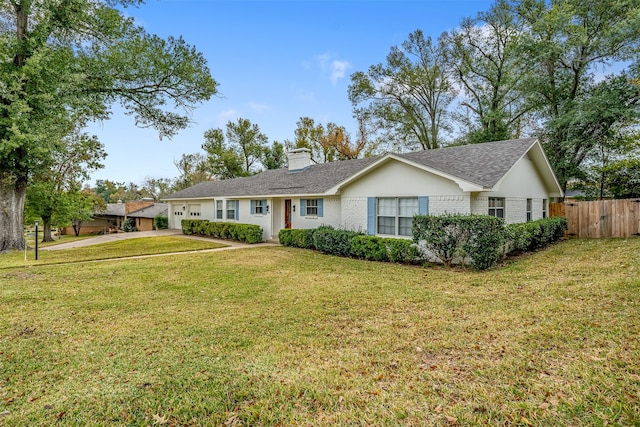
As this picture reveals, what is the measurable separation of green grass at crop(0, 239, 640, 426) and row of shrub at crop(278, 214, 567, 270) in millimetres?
1680

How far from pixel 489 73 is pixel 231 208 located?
887 inches

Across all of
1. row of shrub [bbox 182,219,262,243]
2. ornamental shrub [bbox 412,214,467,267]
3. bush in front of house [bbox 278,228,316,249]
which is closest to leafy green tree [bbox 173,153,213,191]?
row of shrub [bbox 182,219,262,243]

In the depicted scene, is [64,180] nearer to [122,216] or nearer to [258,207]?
[122,216]

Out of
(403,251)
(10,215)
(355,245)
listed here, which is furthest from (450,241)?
(10,215)

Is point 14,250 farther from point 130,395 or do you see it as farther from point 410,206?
point 410,206

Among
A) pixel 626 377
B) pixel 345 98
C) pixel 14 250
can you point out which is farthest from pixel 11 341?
pixel 345 98

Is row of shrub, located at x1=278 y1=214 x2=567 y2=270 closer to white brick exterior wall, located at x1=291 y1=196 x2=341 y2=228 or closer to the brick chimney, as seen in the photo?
white brick exterior wall, located at x1=291 y1=196 x2=341 y2=228

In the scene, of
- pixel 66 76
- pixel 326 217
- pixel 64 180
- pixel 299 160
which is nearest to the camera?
pixel 66 76

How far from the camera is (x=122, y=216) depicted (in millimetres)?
39438

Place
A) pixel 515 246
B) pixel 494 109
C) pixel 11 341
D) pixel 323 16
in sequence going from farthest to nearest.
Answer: pixel 494 109 < pixel 323 16 < pixel 515 246 < pixel 11 341

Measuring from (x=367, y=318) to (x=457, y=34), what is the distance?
96.6 feet

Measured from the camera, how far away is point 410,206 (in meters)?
12.6

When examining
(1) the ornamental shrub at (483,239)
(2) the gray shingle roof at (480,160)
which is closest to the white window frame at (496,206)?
(2) the gray shingle roof at (480,160)

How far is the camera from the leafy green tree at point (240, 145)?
41331 mm
